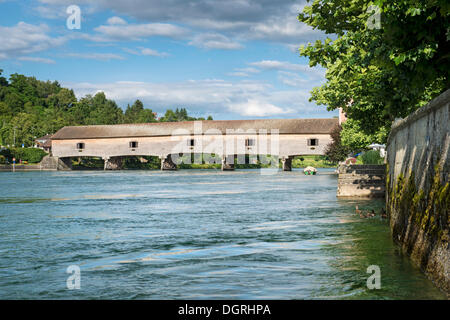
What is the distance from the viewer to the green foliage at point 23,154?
334 feet

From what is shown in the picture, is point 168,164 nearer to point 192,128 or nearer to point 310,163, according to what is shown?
point 192,128

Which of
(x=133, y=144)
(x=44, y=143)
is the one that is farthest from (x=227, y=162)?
(x=44, y=143)

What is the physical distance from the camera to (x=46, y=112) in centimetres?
16075

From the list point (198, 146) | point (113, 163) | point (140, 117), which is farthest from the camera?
point (140, 117)

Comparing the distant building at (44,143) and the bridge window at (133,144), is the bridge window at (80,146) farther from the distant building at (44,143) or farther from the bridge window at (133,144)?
the distant building at (44,143)

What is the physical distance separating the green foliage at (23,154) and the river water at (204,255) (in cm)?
8540

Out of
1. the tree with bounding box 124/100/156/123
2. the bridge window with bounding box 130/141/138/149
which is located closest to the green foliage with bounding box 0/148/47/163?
the bridge window with bounding box 130/141/138/149

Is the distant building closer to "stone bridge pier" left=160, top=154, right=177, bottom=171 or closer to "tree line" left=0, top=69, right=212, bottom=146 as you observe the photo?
"tree line" left=0, top=69, right=212, bottom=146

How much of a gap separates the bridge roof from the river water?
58244 mm

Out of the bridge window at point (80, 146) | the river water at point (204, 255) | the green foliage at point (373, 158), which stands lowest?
the river water at point (204, 255)

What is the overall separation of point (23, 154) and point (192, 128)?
3634cm

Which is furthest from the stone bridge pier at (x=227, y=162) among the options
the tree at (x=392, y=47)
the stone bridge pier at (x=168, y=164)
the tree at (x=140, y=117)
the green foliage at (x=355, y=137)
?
the tree at (x=140, y=117)

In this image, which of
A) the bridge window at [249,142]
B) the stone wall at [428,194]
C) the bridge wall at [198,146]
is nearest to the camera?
the stone wall at [428,194]

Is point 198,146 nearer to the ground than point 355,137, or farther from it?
farther from it
